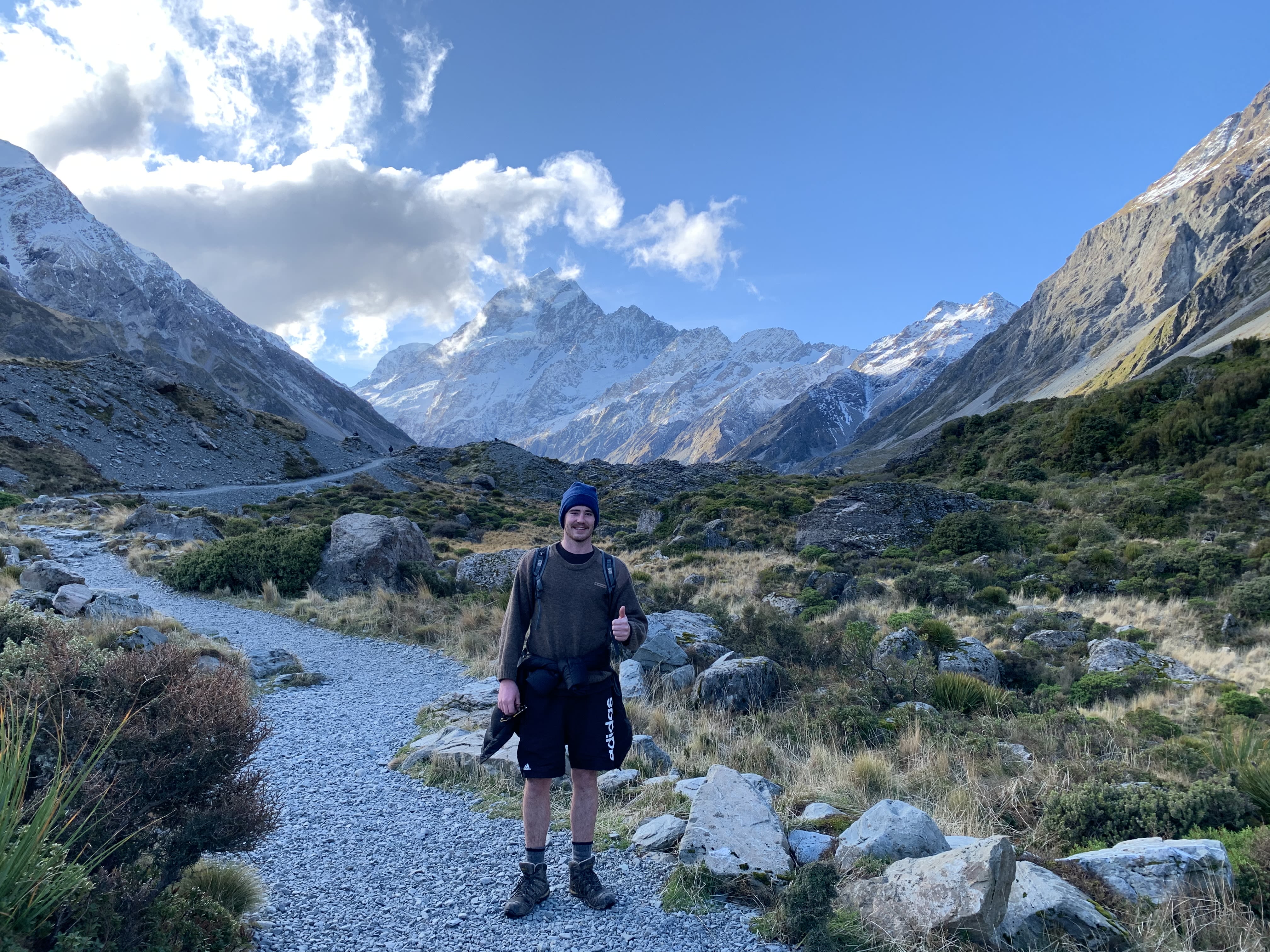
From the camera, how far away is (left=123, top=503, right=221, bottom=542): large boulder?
1931 centimetres

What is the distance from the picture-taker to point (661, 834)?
4250mm

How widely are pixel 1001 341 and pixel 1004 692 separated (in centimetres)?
16401

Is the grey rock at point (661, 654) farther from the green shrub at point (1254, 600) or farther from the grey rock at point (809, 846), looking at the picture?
the green shrub at point (1254, 600)

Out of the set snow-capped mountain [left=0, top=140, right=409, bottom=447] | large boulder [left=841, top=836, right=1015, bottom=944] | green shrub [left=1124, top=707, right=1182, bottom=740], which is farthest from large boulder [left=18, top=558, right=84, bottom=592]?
snow-capped mountain [left=0, top=140, right=409, bottom=447]

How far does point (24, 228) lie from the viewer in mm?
131375

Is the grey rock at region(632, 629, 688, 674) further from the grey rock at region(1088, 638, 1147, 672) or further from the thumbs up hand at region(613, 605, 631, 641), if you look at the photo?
the grey rock at region(1088, 638, 1147, 672)

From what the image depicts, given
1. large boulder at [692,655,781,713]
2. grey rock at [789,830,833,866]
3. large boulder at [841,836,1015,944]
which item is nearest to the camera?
large boulder at [841,836,1015,944]

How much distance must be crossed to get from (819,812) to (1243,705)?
6.31 metres

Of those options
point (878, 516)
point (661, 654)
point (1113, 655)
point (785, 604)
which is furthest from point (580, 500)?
point (878, 516)

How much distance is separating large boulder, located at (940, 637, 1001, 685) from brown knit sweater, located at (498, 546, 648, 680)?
6.58 metres

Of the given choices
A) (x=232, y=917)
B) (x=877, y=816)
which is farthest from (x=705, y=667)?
(x=232, y=917)

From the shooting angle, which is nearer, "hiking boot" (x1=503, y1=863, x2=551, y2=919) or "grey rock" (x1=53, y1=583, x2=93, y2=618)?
"hiking boot" (x1=503, y1=863, x2=551, y2=919)

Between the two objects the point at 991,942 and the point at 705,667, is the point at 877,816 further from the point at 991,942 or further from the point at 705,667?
the point at 705,667

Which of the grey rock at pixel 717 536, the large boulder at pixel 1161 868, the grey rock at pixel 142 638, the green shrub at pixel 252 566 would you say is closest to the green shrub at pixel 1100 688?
the large boulder at pixel 1161 868
